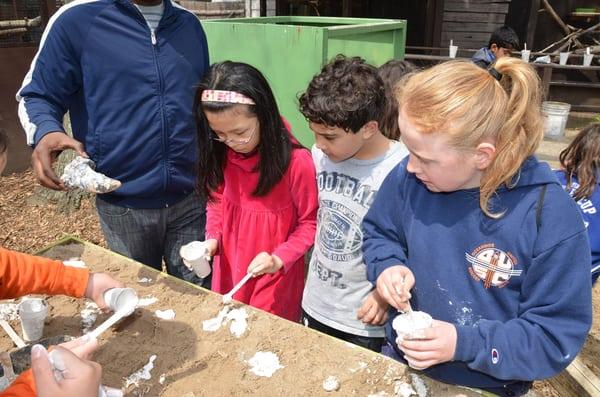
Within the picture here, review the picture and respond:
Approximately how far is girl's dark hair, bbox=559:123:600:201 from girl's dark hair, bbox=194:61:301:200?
1.47 m

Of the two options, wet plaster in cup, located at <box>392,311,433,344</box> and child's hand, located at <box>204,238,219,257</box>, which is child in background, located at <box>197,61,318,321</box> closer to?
child's hand, located at <box>204,238,219,257</box>

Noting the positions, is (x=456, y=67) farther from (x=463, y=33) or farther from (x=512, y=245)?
(x=463, y=33)

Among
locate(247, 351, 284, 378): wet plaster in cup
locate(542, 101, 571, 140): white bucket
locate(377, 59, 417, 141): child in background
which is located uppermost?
locate(377, 59, 417, 141): child in background

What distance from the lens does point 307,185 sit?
6.33ft

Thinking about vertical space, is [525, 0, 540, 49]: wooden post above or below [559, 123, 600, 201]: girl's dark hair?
above

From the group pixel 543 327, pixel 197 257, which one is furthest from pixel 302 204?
pixel 543 327

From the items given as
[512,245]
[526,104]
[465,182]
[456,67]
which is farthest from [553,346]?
[456,67]

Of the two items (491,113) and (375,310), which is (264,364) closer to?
(375,310)

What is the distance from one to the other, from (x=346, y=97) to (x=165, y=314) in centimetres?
94

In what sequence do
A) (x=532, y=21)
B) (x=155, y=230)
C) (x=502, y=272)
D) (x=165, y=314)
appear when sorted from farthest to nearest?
(x=532, y=21)
(x=155, y=230)
(x=165, y=314)
(x=502, y=272)

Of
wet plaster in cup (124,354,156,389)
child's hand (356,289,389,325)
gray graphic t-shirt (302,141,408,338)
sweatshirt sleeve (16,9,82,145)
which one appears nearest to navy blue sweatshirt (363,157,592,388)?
child's hand (356,289,389,325)

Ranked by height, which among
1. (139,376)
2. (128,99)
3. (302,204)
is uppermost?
(128,99)

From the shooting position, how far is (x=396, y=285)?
1305 millimetres

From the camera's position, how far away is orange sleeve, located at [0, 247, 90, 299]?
1.49 m
